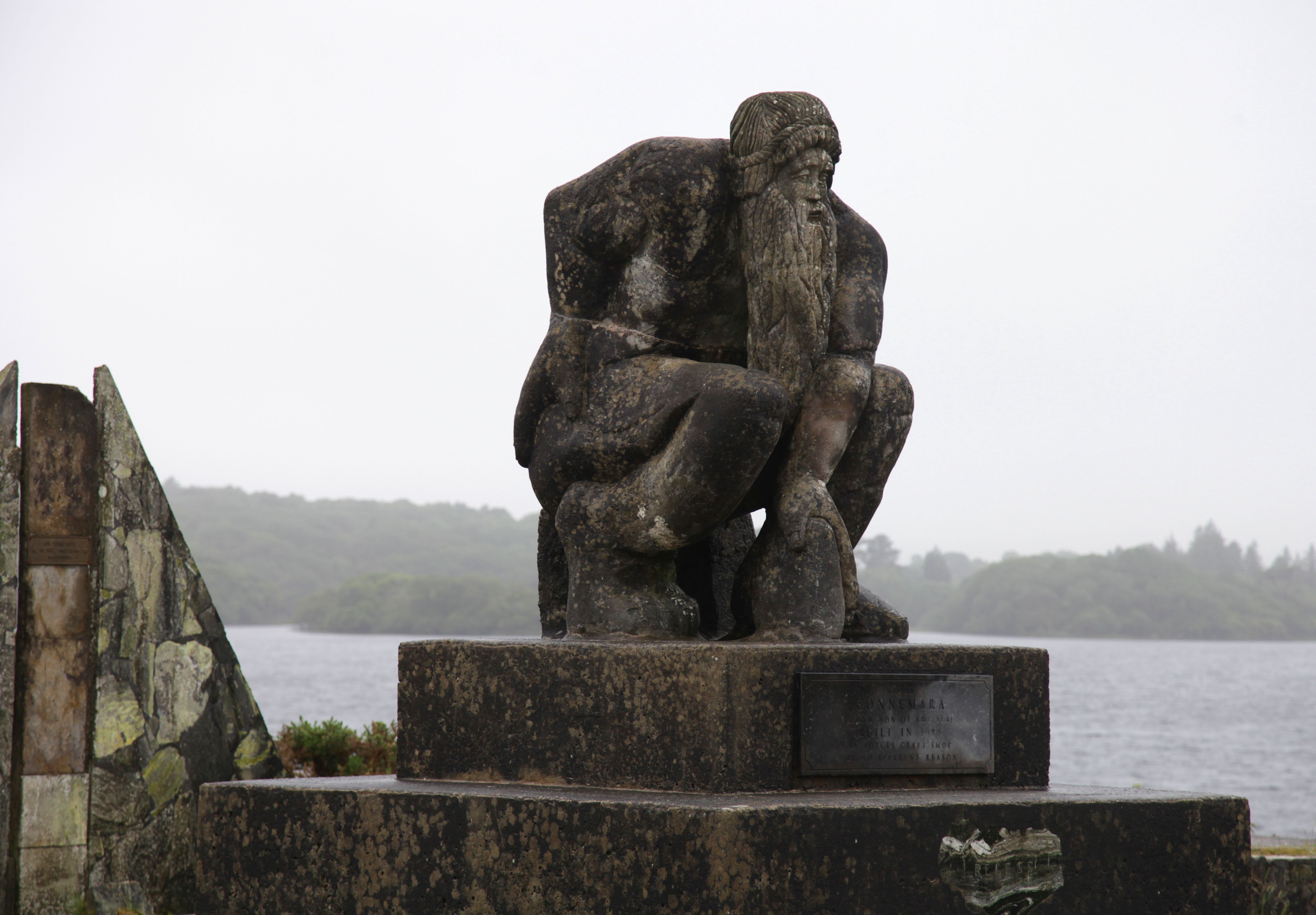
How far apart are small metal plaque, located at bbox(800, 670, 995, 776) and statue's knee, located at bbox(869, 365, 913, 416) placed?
88cm

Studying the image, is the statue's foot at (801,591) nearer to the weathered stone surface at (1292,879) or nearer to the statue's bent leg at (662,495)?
the statue's bent leg at (662,495)

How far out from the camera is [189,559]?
624 centimetres

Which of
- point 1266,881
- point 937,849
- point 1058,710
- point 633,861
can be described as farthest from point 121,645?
point 1058,710

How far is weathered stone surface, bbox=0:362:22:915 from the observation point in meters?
5.49

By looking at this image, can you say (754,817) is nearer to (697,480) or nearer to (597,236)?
(697,480)

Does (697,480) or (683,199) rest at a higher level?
(683,199)

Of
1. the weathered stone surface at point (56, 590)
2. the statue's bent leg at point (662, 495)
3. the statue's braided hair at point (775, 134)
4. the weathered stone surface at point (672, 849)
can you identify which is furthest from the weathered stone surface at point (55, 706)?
the statue's braided hair at point (775, 134)

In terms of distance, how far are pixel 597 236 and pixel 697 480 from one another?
881mm

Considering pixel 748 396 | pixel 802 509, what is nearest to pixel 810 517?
pixel 802 509

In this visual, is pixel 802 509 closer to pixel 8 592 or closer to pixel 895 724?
pixel 895 724

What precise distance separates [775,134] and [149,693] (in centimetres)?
392

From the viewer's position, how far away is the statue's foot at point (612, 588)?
3.74 meters

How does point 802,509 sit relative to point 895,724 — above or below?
above

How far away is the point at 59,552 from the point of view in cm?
574
